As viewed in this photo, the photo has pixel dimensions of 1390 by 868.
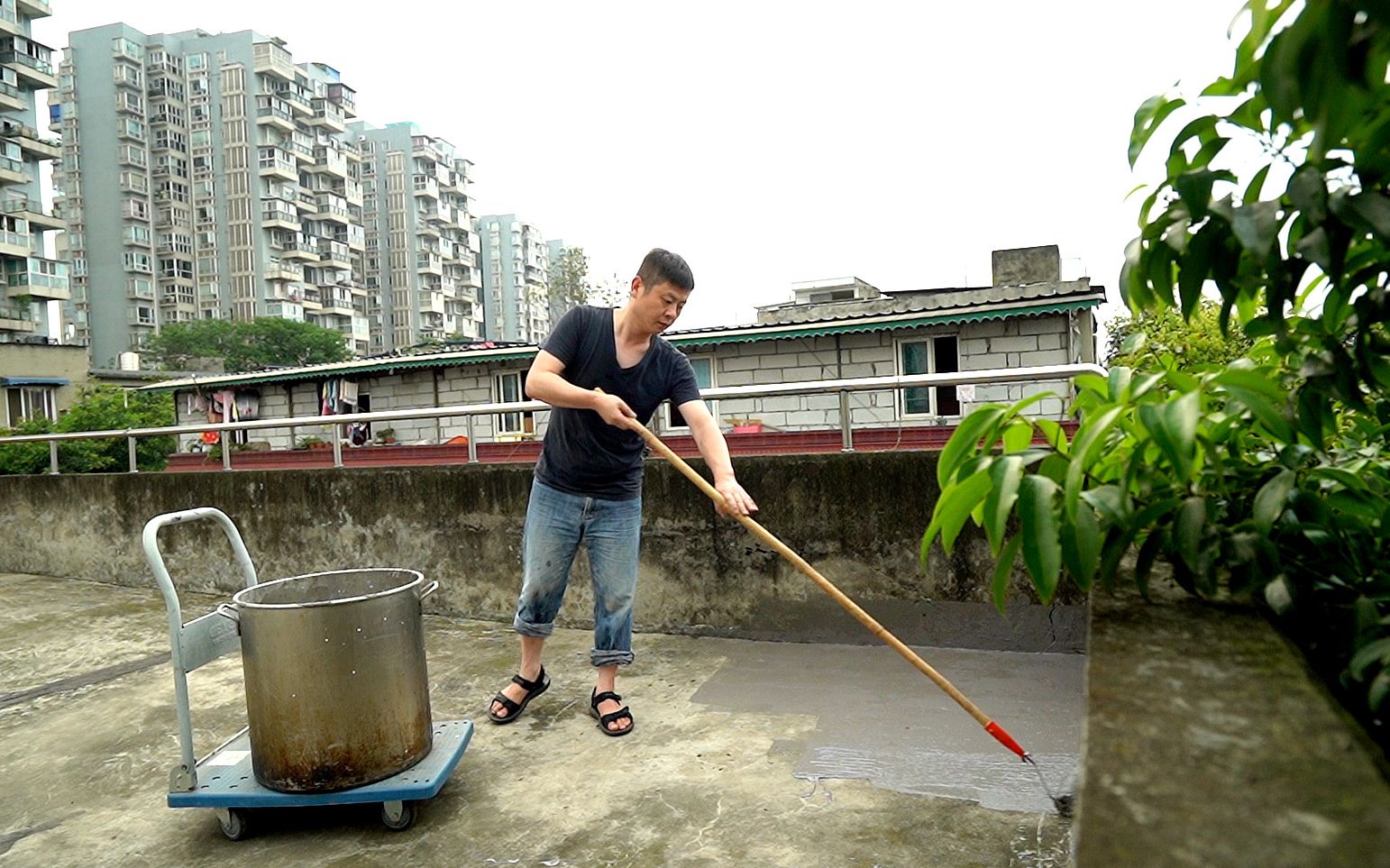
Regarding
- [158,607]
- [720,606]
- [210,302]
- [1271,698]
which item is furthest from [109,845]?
[210,302]

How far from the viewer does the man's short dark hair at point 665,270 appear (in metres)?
3.31

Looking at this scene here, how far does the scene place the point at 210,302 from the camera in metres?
60.7

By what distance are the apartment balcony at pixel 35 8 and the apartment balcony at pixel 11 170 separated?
22.8ft

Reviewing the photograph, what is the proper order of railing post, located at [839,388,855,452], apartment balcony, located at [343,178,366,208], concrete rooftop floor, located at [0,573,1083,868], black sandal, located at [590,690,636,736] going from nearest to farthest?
concrete rooftop floor, located at [0,573,1083,868] < black sandal, located at [590,690,636,736] < railing post, located at [839,388,855,452] < apartment balcony, located at [343,178,366,208]

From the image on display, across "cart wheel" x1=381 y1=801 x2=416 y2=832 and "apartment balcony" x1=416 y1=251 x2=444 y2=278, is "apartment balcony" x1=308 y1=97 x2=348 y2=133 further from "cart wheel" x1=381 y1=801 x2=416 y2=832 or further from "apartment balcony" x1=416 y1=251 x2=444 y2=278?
"cart wheel" x1=381 y1=801 x2=416 y2=832

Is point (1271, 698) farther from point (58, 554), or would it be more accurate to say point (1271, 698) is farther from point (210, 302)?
point (210, 302)

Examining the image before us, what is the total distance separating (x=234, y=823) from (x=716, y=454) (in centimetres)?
198

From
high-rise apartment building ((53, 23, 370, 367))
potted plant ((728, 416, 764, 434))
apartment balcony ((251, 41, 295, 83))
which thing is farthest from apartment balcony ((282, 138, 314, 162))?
potted plant ((728, 416, 764, 434))

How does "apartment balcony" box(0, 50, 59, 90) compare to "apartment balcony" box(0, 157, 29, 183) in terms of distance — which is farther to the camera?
"apartment balcony" box(0, 50, 59, 90)

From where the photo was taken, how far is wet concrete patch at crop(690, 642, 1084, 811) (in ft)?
9.46

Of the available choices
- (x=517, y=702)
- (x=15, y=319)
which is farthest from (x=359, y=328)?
(x=517, y=702)

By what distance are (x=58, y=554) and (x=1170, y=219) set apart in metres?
9.00

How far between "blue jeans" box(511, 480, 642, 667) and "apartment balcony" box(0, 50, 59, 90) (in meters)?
47.0

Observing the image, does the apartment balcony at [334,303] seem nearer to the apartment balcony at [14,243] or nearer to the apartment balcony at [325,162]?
the apartment balcony at [325,162]
